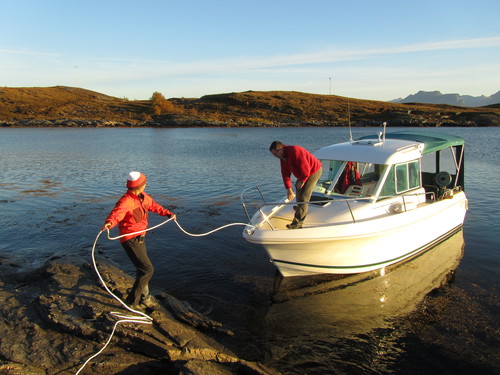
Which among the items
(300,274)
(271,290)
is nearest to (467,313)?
(300,274)

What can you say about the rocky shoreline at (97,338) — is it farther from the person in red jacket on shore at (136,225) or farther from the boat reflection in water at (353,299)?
the boat reflection in water at (353,299)

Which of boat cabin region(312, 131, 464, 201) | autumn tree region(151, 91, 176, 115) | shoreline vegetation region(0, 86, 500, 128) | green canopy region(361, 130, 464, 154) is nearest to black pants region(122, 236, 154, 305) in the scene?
boat cabin region(312, 131, 464, 201)

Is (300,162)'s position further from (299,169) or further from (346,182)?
(346,182)

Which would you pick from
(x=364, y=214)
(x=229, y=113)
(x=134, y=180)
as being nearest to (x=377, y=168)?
A: (x=364, y=214)

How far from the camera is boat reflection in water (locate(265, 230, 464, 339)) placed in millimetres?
6824

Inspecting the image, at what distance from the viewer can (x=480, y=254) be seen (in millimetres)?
10383

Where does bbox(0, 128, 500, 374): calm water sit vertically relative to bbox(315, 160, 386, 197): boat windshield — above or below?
below

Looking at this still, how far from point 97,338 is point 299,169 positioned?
487cm

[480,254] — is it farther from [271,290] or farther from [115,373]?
[115,373]

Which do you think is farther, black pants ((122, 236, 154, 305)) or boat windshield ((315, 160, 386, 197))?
boat windshield ((315, 160, 386, 197))

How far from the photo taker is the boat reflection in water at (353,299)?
6.82 meters

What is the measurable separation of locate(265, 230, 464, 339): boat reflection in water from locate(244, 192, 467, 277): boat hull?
1.14ft

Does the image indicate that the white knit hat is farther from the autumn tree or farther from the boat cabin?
the autumn tree

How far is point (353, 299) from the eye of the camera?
7.83 metres
